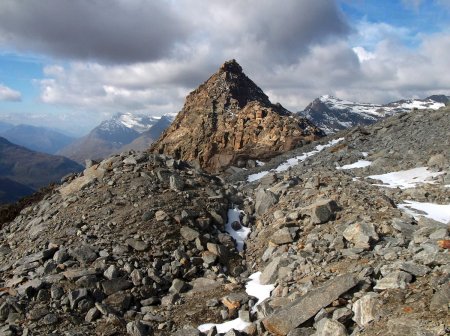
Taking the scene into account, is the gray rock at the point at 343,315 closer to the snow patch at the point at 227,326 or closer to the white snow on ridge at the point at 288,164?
the snow patch at the point at 227,326

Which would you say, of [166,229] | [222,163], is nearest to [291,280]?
[166,229]

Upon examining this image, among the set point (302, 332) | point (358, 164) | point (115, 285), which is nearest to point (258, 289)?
point (302, 332)

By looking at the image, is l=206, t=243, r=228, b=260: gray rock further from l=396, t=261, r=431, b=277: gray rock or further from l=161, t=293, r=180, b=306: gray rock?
l=396, t=261, r=431, b=277: gray rock

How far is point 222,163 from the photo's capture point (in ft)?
197

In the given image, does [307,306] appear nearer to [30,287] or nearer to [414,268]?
[414,268]

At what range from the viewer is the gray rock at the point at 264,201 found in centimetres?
2042

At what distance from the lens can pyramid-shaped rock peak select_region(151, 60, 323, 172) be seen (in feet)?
216

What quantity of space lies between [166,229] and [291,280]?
21.9ft

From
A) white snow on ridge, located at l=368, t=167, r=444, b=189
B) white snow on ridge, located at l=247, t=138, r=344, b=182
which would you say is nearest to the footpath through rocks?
white snow on ridge, located at l=368, t=167, r=444, b=189

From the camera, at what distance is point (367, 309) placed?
916 centimetres

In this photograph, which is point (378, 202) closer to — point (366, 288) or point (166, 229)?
point (366, 288)

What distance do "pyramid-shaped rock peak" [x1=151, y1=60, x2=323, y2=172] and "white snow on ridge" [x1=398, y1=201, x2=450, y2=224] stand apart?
34.5 m

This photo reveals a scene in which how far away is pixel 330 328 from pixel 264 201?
1177 centimetres

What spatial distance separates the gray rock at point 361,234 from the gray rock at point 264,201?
6.76 meters
